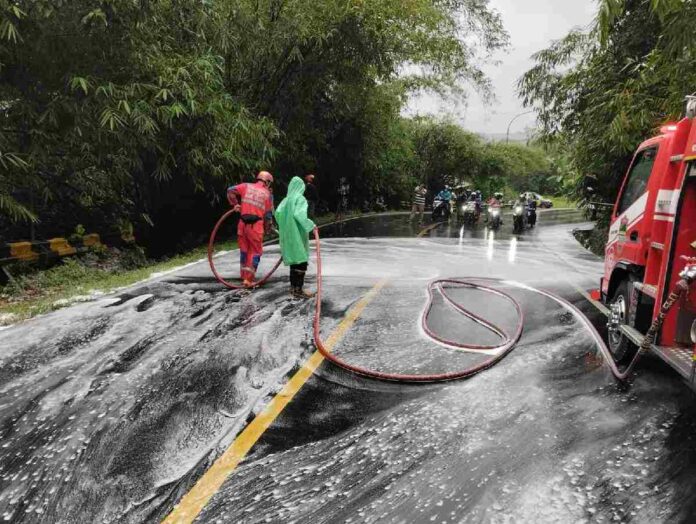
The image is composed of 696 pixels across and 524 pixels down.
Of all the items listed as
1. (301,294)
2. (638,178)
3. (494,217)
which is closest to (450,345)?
(638,178)

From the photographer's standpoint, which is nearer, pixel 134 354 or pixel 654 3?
pixel 654 3

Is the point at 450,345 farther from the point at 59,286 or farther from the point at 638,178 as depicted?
the point at 59,286

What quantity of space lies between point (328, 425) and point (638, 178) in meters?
3.98

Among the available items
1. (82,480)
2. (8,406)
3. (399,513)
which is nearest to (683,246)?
(399,513)

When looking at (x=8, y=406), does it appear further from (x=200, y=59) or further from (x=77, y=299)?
(x=200, y=59)

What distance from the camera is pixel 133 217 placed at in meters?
14.5

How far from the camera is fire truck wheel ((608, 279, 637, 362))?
5180mm

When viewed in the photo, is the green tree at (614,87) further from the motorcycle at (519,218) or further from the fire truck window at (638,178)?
the motorcycle at (519,218)

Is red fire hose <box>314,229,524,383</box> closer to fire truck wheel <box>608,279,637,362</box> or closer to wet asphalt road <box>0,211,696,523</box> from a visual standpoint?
wet asphalt road <box>0,211,696,523</box>

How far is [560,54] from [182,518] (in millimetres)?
17151

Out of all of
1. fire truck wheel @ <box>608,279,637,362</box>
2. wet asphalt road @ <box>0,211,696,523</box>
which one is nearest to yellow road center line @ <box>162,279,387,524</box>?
wet asphalt road @ <box>0,211,696,523</box>

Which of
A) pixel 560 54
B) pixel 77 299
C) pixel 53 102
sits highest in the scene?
pixel 560 54

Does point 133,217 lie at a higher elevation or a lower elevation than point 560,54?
lower

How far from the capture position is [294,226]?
7.57m
